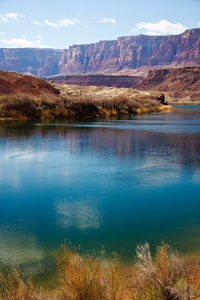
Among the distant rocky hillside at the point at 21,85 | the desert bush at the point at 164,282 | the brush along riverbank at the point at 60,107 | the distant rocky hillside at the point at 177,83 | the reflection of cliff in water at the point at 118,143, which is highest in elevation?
the distant rocky hillside at the point at 177,83

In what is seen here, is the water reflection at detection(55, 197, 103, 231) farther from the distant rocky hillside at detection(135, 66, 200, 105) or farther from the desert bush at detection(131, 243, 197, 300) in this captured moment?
the distant rocky hillside at detection(135, 66, 200, 105)

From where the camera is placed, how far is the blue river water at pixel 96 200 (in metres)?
4.82

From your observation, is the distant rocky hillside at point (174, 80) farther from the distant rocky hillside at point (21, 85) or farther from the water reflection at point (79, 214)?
the water reflection at point (79, 214)

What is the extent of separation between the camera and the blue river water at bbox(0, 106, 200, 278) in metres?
4.82

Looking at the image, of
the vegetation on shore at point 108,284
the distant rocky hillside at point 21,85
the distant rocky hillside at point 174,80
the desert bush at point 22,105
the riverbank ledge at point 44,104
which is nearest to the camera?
the vegetation on shore at point 108,284

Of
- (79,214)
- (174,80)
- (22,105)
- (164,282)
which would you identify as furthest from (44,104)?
(174,80)

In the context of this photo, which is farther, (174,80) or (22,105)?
(174,80)

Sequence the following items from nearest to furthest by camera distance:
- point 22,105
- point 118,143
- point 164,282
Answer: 1. point 164,282
2. point 118,143
3. point 22,105

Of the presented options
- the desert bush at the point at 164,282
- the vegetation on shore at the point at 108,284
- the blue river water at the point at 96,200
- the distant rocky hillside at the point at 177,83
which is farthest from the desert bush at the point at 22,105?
the distant rocky hillside at the point at 177,83

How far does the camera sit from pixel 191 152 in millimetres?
12359

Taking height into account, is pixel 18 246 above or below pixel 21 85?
below

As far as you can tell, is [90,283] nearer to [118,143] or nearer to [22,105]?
[118,143]

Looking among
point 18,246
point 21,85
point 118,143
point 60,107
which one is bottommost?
point 18,246

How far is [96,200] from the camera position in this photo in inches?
265
